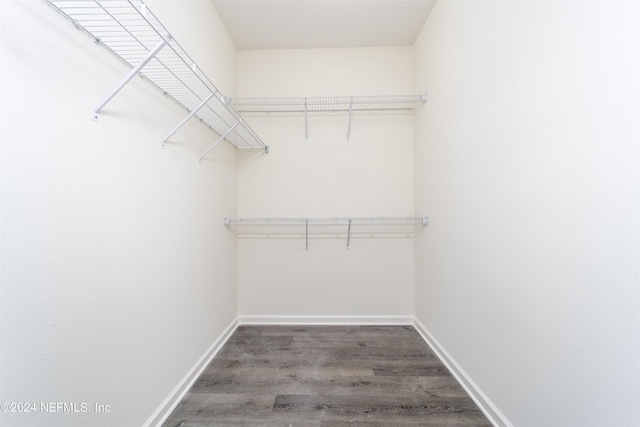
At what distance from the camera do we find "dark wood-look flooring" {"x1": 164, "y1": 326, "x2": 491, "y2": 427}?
4.15 feet

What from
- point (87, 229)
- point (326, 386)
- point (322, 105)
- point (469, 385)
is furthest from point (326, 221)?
point (87, 229)

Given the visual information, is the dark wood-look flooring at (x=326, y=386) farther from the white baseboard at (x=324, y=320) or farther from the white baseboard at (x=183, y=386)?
the white baseboard at (x=324, y=320)

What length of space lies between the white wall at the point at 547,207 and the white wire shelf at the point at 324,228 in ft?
2.36

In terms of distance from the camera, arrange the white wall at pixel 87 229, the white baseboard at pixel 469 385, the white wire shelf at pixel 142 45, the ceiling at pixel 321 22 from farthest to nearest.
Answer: the ceiling at pixel 321 22 → the white baseboard at pixel 469 385 → the white wire shelf at pixel 142 45 → the white wall at pixel 87 229

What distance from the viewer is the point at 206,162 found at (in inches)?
67.2

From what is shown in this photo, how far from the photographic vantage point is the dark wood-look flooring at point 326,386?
49.8 inches

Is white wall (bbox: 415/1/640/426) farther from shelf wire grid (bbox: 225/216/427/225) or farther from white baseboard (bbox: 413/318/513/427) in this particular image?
shelf wire grid (bbox: 225/216/427/225)

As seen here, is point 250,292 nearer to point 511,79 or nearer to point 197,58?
point 197,58

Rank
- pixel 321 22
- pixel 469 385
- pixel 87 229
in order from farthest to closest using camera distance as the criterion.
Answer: pixel 321 22 → pixel 469 385 → pixel 87 229

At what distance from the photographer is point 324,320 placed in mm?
2281

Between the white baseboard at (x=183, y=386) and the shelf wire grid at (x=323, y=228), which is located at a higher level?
the shelf wire grid at (x=323, y=228)

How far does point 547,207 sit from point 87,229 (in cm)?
175

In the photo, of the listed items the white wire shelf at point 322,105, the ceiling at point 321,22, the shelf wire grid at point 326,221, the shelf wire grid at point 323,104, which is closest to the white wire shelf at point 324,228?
the shelf wire grid at point 326,221

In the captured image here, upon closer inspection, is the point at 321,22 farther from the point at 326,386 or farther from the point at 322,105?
the point at 326,386
